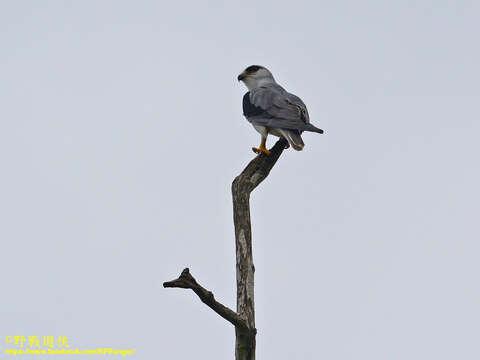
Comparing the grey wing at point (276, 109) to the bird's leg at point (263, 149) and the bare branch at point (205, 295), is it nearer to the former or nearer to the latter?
the bird's leg at point (263, 149)

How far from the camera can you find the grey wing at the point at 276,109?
Answer: 9883mm

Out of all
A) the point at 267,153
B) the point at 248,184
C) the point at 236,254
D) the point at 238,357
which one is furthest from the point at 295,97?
the point at 238,357

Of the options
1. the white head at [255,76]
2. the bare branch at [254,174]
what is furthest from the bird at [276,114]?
the bare branch at [254,174]

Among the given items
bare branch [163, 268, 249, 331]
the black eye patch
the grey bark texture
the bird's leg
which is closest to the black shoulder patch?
the bird's leg

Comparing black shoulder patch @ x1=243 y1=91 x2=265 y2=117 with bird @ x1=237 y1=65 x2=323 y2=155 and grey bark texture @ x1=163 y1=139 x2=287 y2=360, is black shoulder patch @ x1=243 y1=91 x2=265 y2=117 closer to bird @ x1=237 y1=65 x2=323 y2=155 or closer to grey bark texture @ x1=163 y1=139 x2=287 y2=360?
bird @ x1=237 y1=65 x2=323 y2=155

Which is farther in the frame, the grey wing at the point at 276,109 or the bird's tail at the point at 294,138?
the grey wing at the point at 276,109

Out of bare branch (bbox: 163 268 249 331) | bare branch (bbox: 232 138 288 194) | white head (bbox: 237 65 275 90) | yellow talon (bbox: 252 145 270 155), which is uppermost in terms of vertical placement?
white head (bbox: 237 65 275 90)

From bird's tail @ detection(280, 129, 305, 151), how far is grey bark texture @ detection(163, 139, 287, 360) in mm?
1301

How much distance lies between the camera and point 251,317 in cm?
738

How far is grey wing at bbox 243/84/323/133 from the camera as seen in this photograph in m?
9.88

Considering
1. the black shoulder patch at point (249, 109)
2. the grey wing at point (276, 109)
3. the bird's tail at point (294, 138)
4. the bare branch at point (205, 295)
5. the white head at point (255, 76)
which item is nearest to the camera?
the bare branch at point (205, 295)

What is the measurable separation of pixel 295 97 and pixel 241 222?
373 centimetres

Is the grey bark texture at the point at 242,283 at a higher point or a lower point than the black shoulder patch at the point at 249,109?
lower

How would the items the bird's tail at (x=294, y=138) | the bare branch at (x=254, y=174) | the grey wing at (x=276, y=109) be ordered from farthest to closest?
the grey wing at (x=276, y=109), the bird's tail at (x=294, y=138), the bare branch at (x=254, y=174)
